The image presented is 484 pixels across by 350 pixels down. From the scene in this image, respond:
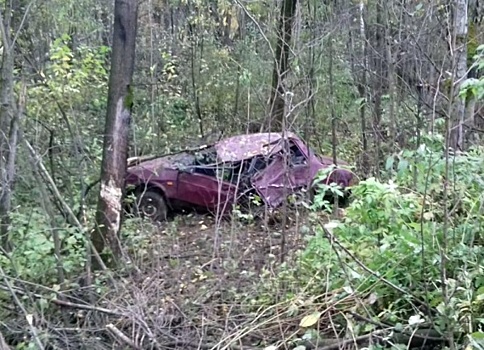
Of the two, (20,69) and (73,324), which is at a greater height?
(20,69)

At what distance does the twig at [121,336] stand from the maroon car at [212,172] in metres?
4.47

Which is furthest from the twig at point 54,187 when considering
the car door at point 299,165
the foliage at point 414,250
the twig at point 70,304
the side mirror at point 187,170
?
the car door at point 299,165

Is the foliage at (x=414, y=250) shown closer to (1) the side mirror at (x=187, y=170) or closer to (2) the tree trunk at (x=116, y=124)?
(2) the tree trunk at (x=116, y=124)

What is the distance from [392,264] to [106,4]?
16.9 m

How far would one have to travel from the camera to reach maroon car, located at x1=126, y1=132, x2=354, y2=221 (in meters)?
9.96

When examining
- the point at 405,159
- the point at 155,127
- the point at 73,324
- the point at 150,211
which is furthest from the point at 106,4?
the point at 405,159

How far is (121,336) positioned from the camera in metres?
5.26

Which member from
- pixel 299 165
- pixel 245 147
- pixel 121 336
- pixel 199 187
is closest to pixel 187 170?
pixel 199 187

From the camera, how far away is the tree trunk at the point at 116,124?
24.1 feet

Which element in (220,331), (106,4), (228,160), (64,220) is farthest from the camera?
(106,4)

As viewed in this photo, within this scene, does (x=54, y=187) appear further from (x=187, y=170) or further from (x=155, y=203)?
(x=187, y=170)

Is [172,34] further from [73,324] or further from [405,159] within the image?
[405,159]

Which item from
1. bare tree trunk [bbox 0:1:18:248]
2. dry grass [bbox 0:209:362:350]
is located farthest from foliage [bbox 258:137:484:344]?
bare tree trunk [bbox 0:1:18:248]

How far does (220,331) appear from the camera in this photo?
17.6ft
